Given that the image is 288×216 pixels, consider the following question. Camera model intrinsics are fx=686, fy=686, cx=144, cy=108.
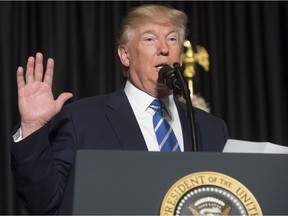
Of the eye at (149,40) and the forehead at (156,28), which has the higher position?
→ the forehead at (156,28)

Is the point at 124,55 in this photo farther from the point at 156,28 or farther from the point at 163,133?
the point at 163,133

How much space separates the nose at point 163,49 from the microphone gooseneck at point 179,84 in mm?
121

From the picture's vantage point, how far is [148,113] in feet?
6.09

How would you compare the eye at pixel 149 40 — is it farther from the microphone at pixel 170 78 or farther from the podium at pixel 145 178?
the podium at pixel 145 178

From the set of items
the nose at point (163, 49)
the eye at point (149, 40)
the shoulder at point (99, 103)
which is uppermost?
the eye at point (149, 40)

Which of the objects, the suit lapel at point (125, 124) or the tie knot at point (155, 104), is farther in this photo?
the tie knot at point (155, 104)

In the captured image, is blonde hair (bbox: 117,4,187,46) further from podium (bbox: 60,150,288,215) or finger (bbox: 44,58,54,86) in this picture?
podium (bbox: 60,150,288,215)

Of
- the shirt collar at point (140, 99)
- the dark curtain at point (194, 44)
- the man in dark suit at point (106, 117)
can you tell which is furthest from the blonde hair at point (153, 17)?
the dark curtain at point (194, 44)

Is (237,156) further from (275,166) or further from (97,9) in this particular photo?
(97,9)

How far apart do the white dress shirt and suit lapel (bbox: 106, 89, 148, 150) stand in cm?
4

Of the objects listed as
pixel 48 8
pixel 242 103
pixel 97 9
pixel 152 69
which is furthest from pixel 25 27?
pixel 152 69

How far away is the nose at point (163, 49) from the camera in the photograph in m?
1.83

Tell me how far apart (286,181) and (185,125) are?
0.67m

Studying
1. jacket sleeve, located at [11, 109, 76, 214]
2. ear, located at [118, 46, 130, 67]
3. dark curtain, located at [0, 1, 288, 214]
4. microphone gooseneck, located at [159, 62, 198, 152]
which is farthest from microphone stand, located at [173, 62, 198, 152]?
dark curtain, located at [0, 1, 288, 214]
